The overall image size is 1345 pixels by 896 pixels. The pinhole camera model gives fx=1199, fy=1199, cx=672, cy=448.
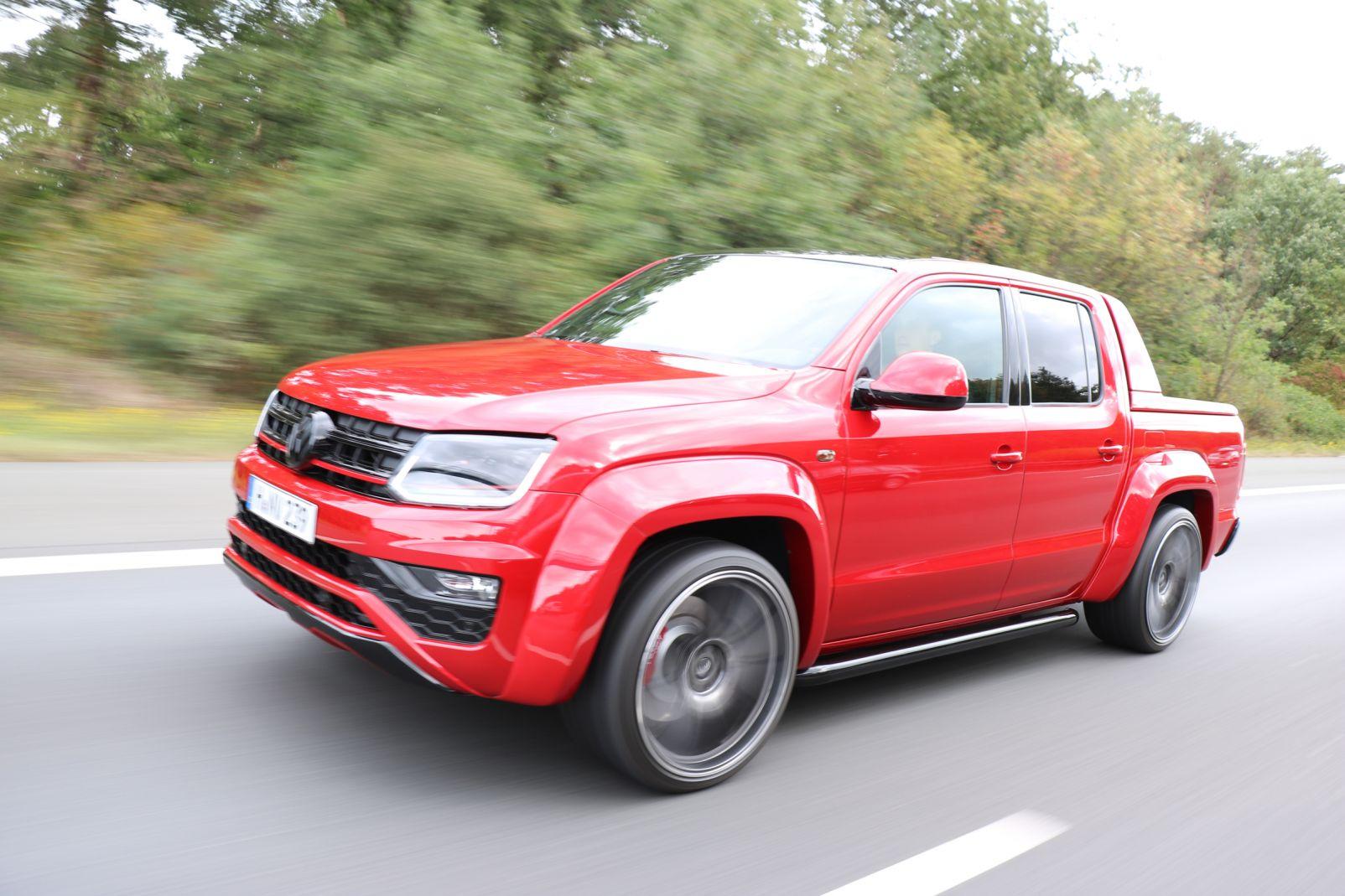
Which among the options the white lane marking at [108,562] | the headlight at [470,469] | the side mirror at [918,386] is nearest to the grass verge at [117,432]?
the white lane marking at [108,562]

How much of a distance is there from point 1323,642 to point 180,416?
23.7 feet

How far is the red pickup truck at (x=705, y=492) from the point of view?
308cm

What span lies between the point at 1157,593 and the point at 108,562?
462cm

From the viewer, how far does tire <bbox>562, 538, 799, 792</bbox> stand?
3.22 metres

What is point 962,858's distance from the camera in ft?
10.4

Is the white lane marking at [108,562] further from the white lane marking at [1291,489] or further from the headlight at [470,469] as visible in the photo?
the white lane marking at [1291,489]

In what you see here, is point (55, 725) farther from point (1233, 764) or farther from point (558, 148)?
point (558, 148)

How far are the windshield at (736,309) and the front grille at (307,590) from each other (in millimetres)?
1409

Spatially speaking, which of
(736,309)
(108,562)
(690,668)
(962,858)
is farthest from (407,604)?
(108,562)

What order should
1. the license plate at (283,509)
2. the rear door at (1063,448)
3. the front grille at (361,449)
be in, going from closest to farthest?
the front grille at (361,449) → the license plate at (283,509) → the rear door at (1063,448)

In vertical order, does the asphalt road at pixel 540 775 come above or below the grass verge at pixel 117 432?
above

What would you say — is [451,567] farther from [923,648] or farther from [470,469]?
[923,648]

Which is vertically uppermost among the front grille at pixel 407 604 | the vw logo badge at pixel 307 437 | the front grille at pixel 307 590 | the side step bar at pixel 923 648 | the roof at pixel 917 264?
the roof at pixel 917 264

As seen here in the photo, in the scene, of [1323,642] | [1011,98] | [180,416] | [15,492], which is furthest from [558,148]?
[1011,98]
